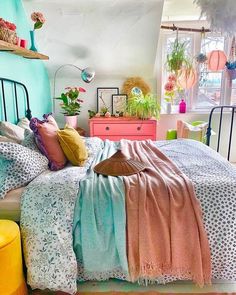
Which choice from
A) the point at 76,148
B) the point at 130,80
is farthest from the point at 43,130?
the point at 130,80

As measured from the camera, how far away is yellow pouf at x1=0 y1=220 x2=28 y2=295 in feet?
4.16

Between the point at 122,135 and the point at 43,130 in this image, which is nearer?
the point at 43,130

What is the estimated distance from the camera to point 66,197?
147cm

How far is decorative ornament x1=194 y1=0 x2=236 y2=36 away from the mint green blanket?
1089 millimetres

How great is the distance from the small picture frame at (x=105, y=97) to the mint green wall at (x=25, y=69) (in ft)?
2.40

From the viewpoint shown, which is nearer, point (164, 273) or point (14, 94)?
point (164, 273)

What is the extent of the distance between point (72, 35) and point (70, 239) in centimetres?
269

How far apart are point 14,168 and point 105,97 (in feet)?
8.52

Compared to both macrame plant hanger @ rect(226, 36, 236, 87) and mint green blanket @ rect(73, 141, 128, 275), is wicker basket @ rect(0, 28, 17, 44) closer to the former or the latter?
mint green blanket @ rect(73, 141, 128, 275)

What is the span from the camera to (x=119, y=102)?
12.9 ft

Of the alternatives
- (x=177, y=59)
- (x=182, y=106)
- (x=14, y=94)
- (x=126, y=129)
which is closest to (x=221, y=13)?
(x=14, y=94)

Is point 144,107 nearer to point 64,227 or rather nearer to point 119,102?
point 119,102

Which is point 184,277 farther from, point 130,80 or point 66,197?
point 130,80

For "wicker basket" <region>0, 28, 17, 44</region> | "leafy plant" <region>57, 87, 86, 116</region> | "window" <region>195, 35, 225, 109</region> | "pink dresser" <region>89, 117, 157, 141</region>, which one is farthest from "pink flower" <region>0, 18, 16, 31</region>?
"window" <region>195, 35, 225, 109</region>
